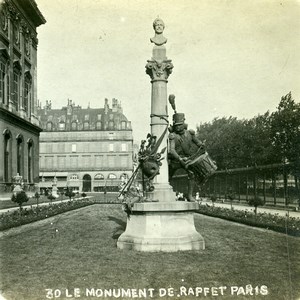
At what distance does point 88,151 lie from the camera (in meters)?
91.9

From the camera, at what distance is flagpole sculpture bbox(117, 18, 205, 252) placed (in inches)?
400

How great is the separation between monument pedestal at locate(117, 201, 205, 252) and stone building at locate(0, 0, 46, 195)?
2420 centimetres

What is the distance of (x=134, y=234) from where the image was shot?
10.5 m

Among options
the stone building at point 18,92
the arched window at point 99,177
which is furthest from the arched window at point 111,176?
the stone building at point 18,92

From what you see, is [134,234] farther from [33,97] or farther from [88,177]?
[88,177]

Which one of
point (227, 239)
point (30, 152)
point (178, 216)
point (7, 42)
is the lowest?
point (227, 239)

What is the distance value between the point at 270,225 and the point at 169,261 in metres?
7.68

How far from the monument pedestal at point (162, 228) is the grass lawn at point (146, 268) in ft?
1.01

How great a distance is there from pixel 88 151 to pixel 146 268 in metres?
84.6

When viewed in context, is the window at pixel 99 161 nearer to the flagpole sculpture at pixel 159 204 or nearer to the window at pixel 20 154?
the window at pixel 20 154

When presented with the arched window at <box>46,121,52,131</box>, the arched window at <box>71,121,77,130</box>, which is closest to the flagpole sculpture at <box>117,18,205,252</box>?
the arched window at <box>71,121,77,130</box>

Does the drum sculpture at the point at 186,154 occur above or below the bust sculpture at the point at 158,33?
below

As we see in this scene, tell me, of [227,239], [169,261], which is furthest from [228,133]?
[169,261]

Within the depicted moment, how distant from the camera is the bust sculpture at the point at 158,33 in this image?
1148cm
